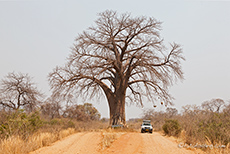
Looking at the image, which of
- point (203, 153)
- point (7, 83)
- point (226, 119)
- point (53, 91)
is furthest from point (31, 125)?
point (7, 83)

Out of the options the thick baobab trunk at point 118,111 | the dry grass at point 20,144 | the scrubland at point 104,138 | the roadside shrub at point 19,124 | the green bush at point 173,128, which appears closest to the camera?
the dry grass at point 20,144

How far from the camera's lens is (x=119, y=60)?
19.1 metres

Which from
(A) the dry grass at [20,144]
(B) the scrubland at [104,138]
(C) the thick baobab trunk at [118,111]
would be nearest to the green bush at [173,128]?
(B) the scrubland at [104,138]

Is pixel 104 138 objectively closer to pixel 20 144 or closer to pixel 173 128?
pixel 20 144

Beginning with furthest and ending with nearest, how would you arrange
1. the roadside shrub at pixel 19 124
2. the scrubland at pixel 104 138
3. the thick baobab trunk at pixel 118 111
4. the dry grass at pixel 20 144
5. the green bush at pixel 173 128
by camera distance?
the thick baobab trunk at pixel 118 111
the green bush at pixel 173 128
the roadside shrub at pixel 19 124
the scrubland at pixel 104 138
the dry grass at pixel 20 144

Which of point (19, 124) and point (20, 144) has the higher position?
point (19, 124)

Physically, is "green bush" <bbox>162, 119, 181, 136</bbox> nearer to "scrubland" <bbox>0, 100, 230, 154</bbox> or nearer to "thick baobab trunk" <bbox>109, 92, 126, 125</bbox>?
"scrubland" <bbox>0, 100, 230, 154</bbox>

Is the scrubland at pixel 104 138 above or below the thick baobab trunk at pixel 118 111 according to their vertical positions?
below

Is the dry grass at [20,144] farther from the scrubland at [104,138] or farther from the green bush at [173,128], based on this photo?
the green bush at [173,128]

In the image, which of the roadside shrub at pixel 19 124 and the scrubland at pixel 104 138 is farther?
the roadside shrub at pixel 19 124

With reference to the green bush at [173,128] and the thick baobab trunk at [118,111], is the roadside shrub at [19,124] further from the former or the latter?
the green bush at [173,128]

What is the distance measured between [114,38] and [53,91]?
20.6ft

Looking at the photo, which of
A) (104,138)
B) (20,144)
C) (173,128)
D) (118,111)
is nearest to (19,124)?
(20,144)

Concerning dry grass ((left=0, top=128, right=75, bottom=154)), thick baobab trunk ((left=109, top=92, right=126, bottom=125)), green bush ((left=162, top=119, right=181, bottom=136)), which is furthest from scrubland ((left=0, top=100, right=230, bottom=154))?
thick baobab trunk ((left=109, top=92, right=126, bottom=125))
